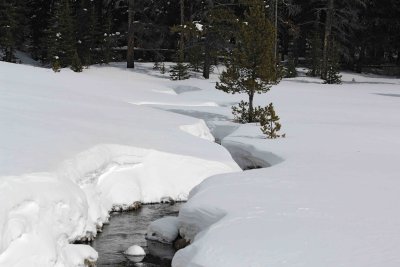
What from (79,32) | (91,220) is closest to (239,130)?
(91,220)

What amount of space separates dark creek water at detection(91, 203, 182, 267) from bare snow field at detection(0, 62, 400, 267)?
0.98 ft

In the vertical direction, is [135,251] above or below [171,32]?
below

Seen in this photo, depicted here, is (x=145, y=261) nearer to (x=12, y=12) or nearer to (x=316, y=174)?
(x=316, y=174)

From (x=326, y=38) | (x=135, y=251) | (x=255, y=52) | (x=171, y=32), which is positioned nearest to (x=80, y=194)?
(x=135, y=251)

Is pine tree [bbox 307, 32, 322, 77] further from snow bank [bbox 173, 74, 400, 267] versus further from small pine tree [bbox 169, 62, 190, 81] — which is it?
snow bank [bbox 173, 74, 400, 267]

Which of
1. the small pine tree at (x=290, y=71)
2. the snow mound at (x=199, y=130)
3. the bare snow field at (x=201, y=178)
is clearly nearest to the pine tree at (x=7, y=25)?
the bare snow field at (x=201, y=178)

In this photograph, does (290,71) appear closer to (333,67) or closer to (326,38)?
(326,38)

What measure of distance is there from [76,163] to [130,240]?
247 cm

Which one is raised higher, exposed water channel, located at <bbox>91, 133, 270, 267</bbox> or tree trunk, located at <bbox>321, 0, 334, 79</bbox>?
tree trunk, located at <bbox>321, 0, 334, 79</bbox>

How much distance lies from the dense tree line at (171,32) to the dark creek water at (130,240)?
1698 cm

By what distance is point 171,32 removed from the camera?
31297 mm

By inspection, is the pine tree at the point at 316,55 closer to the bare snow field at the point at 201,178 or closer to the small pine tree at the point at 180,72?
the small pine tree at the point at 180,72

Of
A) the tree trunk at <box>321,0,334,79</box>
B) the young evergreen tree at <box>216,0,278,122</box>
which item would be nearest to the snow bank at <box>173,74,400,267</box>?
the young evergreen tree at <box>216,0,278,122</box>

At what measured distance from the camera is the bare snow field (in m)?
8.21
